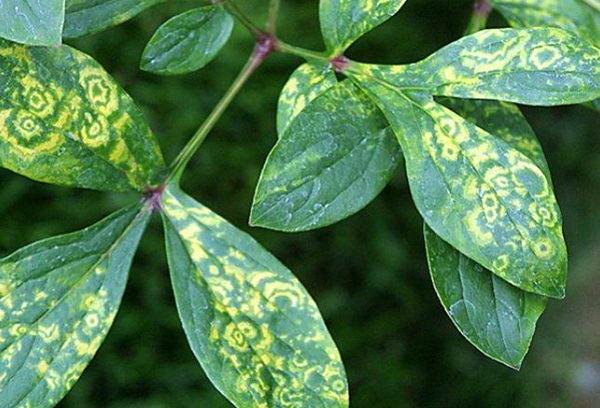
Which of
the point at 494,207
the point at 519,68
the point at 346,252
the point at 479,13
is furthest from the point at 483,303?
the point at 346,252

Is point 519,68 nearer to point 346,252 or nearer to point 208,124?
point 208,124

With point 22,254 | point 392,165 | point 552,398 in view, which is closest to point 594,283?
point 552,398

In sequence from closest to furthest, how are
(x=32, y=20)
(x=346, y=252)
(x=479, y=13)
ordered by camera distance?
1. (x=32, y=20)
2. (x=479, y=13)
3. (x=346, y=252)

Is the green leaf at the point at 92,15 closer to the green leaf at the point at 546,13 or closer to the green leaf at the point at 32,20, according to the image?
the green leaf at the point at 32,20

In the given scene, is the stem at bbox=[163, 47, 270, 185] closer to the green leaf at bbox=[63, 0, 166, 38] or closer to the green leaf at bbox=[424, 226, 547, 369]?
the green leaf at bbox=[63, 0, 166, 38]

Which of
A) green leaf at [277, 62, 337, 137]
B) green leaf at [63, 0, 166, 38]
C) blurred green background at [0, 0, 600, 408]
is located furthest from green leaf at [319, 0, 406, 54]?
blurred green background at [0, 0, 600, 408]
